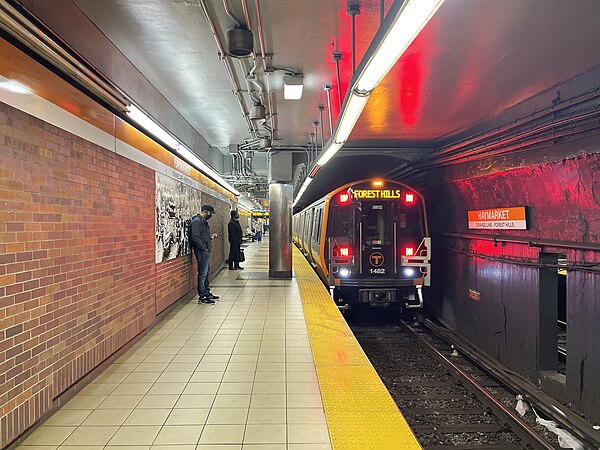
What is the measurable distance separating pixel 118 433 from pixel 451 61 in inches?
190

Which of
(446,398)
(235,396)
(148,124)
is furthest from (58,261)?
(446,398)

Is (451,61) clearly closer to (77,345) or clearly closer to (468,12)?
(468,12)

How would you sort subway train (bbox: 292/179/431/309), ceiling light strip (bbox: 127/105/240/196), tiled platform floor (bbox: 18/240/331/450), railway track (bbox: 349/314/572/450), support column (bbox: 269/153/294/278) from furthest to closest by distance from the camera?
1. support column (bbox: 269/153/294/278)
2. subway train (bbox: 292/179/431/309)
3. ceiling light strip (bbox: 127/105/240/196)
4. railway track (bbox: 349/314/572/450)
5. tiled platform floor (bbox: 18/240/331/450)

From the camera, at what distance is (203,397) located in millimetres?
3643

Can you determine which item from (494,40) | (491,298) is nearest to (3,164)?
(494,40)

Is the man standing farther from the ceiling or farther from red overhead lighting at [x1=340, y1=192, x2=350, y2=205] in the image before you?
red overhead lighting at [x1=340, y1=192, x2=350, y2=205]

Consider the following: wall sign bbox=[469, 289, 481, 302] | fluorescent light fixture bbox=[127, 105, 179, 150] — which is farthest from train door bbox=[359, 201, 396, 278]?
fluorescent light fixture bbox=[127, 105, 179, 150]

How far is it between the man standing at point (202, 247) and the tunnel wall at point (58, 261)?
2234 mm

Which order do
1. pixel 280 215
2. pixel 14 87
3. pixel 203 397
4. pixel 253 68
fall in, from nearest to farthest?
pixel 14 87 → pixel 203 397 → pixel 253 68 → pixel 280 215

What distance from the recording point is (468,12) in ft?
11.9

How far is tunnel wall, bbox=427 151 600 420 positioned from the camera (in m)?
4.74

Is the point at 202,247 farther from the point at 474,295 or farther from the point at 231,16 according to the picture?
the point at 474,295

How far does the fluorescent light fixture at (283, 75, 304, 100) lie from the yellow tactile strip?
3.26 m

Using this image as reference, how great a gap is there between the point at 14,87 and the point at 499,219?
6402 mm
